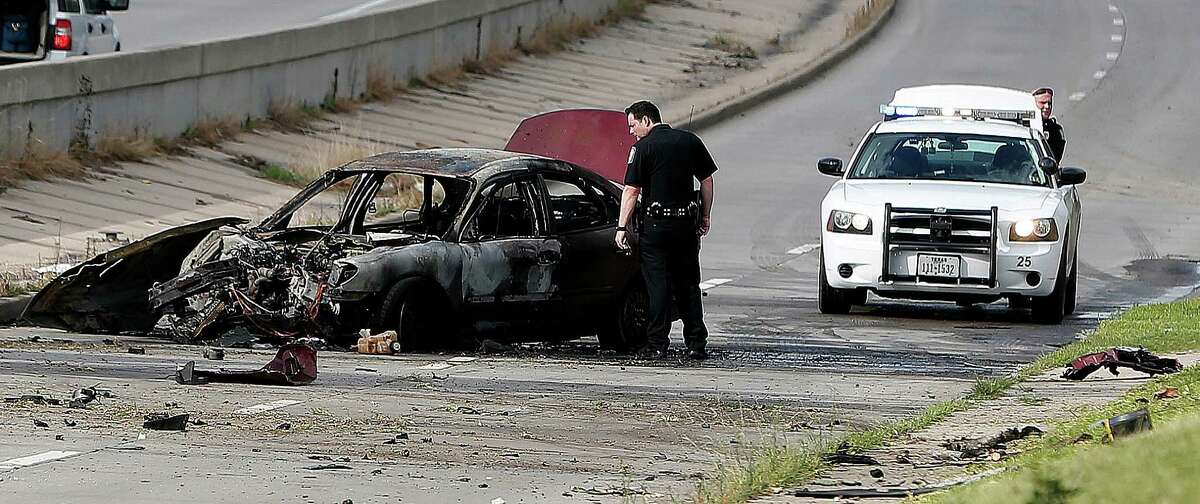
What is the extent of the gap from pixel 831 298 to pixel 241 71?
477 inches

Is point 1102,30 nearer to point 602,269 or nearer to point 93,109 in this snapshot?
point 93,109

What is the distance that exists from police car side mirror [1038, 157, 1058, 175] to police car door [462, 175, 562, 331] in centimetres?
502

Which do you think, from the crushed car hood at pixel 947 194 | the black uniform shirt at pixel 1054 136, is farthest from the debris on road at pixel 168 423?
the black uniform shirt at pixel 1054 136

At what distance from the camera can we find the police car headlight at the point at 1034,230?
50.2 feet

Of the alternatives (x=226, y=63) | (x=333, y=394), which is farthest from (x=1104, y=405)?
(x=226, y=63)

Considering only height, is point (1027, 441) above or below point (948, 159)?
below

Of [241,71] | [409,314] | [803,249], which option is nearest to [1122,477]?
[409,314]

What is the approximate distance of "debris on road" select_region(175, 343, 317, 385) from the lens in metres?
10.7

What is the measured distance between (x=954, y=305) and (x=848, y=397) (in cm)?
695

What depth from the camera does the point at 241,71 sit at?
1012 inches

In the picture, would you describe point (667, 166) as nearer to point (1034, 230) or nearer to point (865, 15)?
point (1034, 230)

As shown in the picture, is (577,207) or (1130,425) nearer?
(1130,425)

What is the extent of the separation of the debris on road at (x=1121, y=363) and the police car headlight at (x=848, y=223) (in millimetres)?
5007

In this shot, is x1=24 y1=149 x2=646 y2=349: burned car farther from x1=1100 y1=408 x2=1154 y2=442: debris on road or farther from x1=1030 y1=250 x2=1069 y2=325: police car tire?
x1=1100 y1=408 x2=1154 y2=442: debris on road
